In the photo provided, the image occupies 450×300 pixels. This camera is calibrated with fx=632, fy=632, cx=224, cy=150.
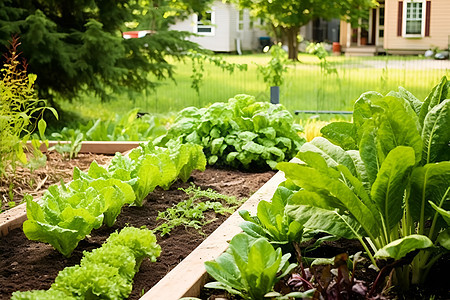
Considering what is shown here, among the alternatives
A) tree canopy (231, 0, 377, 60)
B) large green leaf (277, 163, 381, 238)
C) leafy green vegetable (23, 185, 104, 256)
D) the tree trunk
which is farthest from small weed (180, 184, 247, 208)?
the tree trunk

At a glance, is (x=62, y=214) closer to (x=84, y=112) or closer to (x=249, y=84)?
(x=84, y=112)

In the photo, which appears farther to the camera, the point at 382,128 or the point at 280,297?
the point at 382,128

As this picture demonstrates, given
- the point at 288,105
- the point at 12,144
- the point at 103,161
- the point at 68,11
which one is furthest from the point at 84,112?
the point at 12,144

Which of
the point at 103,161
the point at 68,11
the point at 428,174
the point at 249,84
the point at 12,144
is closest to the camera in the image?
the point at 428,174

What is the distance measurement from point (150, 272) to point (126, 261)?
214 mm

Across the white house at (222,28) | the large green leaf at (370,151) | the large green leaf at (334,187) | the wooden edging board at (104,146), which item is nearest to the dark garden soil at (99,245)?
the large green leaf at (334,187)

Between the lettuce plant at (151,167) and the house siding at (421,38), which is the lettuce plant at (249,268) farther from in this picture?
the house siding at (421,38)

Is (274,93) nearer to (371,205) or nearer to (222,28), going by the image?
(371,205)

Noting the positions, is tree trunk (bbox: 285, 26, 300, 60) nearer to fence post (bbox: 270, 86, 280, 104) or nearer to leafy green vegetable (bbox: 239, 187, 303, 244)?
fence post (bbox: 270, 86, 280, 104)

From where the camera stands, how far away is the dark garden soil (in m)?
2.02

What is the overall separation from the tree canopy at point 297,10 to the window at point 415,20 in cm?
442

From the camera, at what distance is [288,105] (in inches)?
298

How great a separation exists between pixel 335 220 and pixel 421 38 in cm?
821

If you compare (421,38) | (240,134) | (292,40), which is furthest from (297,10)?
(240,134)
